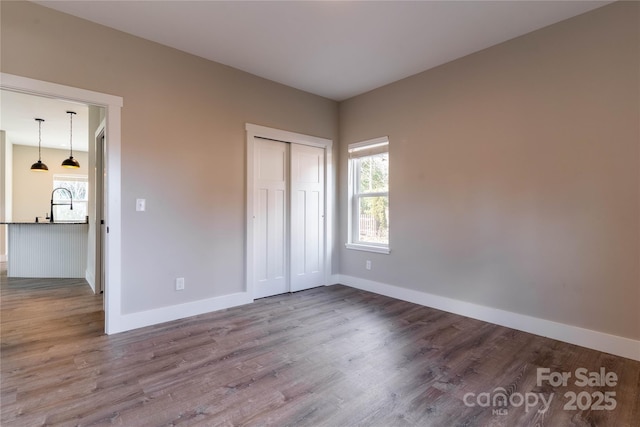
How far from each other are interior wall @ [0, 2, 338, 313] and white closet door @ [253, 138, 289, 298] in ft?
0.86

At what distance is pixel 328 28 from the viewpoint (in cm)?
272

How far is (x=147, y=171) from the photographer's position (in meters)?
2.94

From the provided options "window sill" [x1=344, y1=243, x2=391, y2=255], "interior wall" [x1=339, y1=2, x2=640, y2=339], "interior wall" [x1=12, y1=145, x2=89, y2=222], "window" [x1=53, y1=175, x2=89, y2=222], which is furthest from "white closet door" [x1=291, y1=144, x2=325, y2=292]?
"interior wall" [x1=12, y1=145, x2=89, y2=222]

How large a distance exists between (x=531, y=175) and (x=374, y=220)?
6.45ft

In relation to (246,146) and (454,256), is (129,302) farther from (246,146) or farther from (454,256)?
(454,256)

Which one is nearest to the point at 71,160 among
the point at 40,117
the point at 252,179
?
the point at 40,117

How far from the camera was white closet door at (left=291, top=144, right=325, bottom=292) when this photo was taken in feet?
13.7

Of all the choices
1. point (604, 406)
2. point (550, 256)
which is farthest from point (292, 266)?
point (604, 406)

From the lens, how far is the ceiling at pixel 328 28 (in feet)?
7.95

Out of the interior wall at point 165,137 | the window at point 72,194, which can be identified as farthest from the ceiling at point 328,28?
the window at point 72,194

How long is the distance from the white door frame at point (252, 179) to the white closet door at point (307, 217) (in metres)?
0.06

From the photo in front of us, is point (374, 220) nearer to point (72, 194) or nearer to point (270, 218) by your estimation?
point (270, 218)

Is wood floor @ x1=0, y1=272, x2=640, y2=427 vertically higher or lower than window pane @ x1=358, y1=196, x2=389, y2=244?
lower

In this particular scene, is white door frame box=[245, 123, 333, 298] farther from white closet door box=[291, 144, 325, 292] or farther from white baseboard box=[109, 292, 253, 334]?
white baseboard box=[109, 292, 253, 334]
